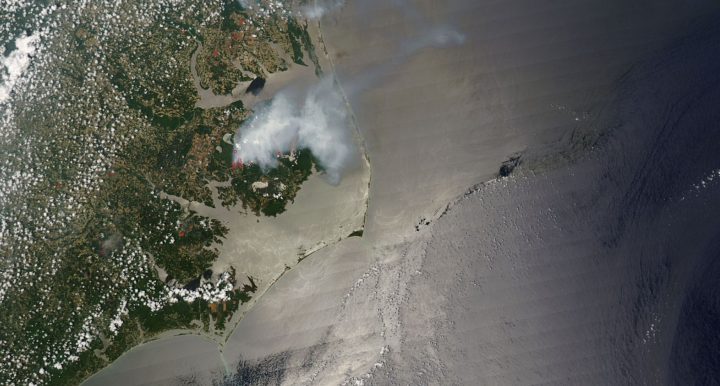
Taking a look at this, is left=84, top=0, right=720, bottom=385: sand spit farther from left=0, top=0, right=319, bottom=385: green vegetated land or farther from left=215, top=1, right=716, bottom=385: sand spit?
left=0, top=0, right=319, bottom=385: green vegetated land

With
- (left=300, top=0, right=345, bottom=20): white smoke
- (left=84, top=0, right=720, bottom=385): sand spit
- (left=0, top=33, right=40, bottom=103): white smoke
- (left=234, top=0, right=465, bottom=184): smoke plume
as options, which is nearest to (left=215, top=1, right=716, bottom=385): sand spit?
(left=84, top=0, right=720, bottom=385): sand spit

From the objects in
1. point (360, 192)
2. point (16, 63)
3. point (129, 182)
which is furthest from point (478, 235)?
point (16, 63)

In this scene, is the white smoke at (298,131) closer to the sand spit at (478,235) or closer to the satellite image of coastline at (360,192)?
the satellite image of coastline at (360,192)

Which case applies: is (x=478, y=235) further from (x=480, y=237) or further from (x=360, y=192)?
(x=360, y=192)

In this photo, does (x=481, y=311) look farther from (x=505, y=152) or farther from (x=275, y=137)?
(x=275, y=137)

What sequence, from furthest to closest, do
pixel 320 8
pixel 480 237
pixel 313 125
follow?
pixel 320 8 → pixel 313 125 → pixel 480 237

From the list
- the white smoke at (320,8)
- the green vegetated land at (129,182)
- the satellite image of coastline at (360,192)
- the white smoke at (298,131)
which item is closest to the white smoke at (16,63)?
the satellite image of coastline at (360,192)
